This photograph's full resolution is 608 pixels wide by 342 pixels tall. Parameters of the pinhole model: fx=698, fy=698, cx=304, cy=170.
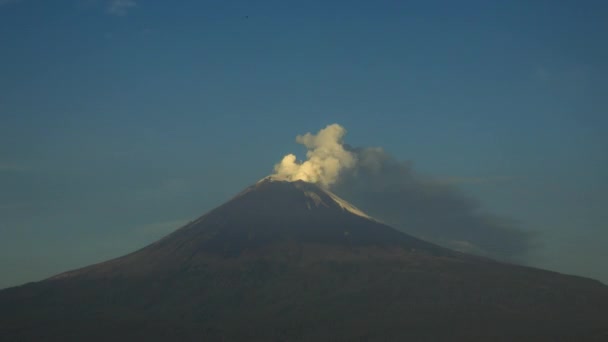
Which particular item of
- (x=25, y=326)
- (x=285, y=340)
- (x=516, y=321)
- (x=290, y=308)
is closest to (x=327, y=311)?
(x=290, y=308)

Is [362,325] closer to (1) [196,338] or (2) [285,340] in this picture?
(2) [285,340]

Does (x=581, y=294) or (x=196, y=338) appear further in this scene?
(x=581, y=294)

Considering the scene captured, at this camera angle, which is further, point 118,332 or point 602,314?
point 118,332

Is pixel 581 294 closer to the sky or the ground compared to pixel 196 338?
closer to the sky

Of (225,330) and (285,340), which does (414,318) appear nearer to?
(285,340)

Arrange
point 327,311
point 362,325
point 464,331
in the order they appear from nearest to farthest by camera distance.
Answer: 1. point 464,331
2. point 362,325
3. point 327,311

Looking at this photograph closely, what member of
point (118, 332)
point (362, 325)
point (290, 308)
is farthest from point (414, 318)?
point (118, 332)

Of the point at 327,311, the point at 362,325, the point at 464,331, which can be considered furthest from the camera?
the point at 327,311

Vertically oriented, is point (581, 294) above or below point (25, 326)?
above
